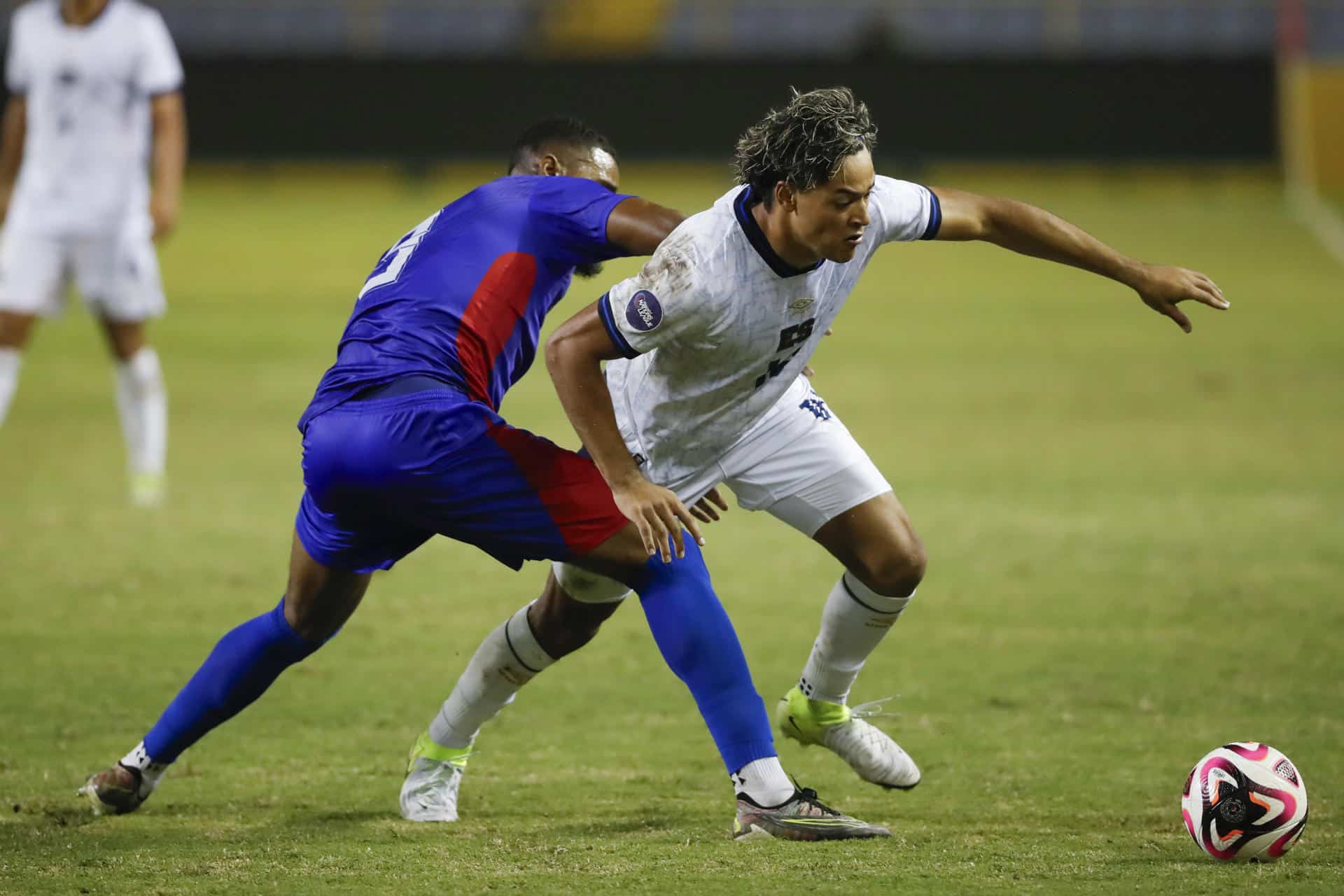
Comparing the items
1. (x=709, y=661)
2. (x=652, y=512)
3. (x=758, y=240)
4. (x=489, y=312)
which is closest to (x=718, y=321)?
(x=758, y=240)

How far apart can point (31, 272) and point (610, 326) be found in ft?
18.4

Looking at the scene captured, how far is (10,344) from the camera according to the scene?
845cm

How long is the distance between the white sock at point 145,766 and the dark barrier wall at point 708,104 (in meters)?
20.3

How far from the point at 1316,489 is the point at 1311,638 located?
10.6 feet

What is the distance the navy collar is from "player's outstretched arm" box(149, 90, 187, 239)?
17.7 feet

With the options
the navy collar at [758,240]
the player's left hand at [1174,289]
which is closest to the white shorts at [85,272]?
the navy collar at [758,240]

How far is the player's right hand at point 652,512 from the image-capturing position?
3.91m

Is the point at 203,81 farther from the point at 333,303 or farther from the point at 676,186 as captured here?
the point at 333,303

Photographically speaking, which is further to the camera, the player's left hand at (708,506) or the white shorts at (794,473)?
the player's left hand at (708,506)

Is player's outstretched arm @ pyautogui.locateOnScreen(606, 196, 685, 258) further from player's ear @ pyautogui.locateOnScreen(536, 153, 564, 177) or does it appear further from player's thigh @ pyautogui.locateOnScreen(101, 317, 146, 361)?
player's thigh @ pyautogui.locateOnScreen(101, 317, 146, 361)

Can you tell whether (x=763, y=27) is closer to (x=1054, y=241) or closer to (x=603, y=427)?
(x=1054, y=241)

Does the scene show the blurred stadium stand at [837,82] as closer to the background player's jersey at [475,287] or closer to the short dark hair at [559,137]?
the short dark hair at [559,137]

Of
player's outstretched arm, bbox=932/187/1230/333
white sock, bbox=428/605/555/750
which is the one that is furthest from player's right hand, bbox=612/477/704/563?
player's outstretched arm, bbox=932/187/1230/333

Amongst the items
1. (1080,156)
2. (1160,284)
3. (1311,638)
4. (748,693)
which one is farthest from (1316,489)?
(1080,156)
